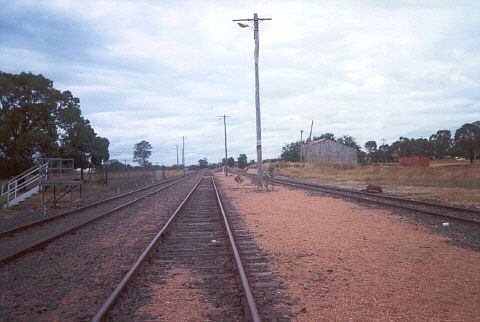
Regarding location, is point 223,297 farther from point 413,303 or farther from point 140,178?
point 140,178

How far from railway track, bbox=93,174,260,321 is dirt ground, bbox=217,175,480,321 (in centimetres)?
77

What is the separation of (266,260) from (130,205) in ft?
46.1

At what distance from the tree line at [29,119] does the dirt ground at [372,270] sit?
28.3 meters

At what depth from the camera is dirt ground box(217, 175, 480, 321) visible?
587 centimetres

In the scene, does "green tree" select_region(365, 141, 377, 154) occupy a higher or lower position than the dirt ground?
higher

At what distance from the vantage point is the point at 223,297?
6.44 metres

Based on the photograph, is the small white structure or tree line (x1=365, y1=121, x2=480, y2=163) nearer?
the small white structure

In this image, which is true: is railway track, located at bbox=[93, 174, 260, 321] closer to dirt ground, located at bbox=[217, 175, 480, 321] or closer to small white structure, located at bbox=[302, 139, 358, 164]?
dirt ground, located at bbox=[217, 175, 480, 321]

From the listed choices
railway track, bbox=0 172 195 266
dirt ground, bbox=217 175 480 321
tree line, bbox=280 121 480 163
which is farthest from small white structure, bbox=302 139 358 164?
dirt ground, bbox=217 175 480 321

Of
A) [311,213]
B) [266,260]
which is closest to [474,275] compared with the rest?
[266,260]

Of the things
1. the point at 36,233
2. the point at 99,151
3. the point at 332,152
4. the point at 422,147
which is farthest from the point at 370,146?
the point at 36,233

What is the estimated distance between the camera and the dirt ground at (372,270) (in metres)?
5.87

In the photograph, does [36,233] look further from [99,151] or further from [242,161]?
[242,161]

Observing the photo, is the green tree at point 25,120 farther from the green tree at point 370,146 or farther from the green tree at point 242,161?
the green tree at point 370,146
